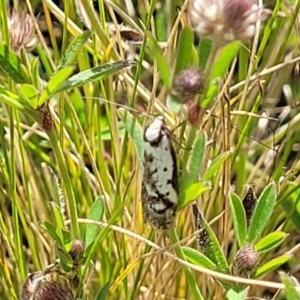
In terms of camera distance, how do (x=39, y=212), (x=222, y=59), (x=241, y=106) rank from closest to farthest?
(x=222, y=59) < (x=241, y=106) < (x=39, y=212)

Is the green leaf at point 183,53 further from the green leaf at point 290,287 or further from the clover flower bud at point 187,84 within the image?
the green leaf at point 290,287

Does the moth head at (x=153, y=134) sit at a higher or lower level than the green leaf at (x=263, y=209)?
higher

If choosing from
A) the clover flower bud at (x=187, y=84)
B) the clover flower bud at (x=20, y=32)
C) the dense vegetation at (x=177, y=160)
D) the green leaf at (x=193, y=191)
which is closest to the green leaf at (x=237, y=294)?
the dense vegetation at (x=177, y=160)

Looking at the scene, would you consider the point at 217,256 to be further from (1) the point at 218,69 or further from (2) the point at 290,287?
(1) the point at 218,69

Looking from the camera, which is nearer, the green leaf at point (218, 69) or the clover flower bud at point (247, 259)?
the green leaf at point (218, 69)

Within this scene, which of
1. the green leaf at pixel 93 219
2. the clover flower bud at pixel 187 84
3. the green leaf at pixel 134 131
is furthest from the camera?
the green leaf at pixel 93 219

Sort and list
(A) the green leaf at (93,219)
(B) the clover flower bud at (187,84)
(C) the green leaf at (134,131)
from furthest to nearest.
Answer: (A) the green leaf at (93,219) < (C) the green leaf at (134,131) < (B) the clover flower bud at (187,84)

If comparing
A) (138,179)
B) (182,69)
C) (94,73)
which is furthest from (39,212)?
(182,69)

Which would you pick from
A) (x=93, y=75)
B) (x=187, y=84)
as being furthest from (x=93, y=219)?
(x=187, y=84)

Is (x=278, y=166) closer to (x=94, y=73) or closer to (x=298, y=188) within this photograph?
(x=298, y=188)
